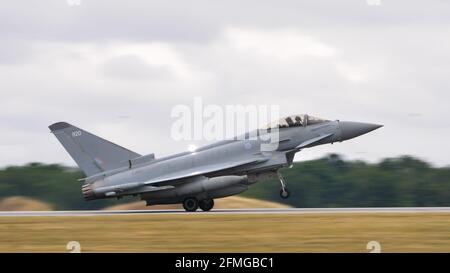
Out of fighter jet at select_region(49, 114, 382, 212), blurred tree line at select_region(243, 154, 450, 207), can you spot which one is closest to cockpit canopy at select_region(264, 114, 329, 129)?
fighter jet at select_region(49, 114, 382, 212)

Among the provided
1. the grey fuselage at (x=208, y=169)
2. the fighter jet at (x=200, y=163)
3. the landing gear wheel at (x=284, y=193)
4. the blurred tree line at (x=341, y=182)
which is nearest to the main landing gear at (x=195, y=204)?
the fighter jet at (x=200, y=163)

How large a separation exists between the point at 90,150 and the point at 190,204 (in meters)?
4.64

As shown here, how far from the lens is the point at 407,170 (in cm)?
7250

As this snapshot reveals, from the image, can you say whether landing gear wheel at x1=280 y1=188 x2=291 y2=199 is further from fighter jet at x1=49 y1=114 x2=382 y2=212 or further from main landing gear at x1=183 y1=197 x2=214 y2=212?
main landing gear at x1=183 y1=197 x2=214 y2=212

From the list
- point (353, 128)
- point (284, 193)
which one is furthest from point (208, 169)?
point (353, 128)

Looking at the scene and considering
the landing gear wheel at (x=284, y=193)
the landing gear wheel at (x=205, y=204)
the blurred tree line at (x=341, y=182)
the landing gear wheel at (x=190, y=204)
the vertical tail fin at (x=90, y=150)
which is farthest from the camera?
the blurred tree line at (x=341, y=182)

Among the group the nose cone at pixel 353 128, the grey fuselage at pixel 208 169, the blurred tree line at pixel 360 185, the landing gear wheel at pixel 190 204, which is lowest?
the landing gear wheel at pixel 190 204

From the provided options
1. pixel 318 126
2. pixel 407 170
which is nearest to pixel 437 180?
pixel 407 170

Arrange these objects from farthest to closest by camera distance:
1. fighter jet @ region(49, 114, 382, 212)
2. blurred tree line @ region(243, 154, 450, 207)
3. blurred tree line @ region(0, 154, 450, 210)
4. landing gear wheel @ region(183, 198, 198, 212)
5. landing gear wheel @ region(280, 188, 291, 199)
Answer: blurred tree line @ region(243, 154, 450, 207) < blurred tree line @ region(0, 154, 450, 210) < fighter jet @ region(49, 114, 382, 212) < landing gear wheel @ region(183, 198, 198, 212) < landing gear wheel @ region(280, 188, 291, 199)

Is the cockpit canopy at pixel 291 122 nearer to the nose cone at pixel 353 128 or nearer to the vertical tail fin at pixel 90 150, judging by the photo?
the nose cone at pixel 353 128

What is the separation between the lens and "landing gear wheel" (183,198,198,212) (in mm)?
36312

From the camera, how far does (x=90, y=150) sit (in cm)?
3766

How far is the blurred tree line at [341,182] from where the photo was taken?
6262cm
